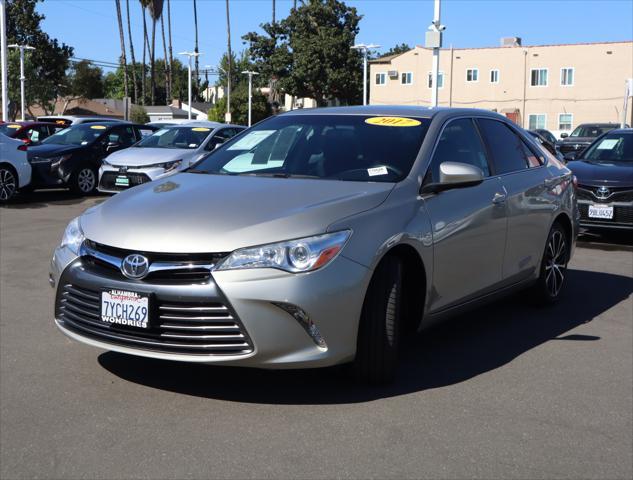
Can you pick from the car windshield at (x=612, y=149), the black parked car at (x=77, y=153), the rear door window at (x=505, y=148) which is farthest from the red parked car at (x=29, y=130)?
the rear door window at (x=505, y=148)

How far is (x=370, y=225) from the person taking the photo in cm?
430

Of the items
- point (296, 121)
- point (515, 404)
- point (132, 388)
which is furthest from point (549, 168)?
point (132, 388)

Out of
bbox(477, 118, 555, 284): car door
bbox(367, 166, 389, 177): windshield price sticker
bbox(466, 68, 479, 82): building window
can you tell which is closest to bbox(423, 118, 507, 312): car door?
bbox(477, 118, 555, 284): car door

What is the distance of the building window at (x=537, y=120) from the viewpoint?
5928 cm

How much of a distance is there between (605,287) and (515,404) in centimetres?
397

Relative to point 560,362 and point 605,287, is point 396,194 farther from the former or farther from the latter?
point 605,287

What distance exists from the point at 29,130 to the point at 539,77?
47.6m

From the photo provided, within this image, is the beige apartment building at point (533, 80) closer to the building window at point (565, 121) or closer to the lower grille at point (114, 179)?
the building window at point (565, 121)

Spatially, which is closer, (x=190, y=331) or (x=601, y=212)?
(x=190, y=331)

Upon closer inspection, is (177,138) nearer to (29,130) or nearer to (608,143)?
(29,130)

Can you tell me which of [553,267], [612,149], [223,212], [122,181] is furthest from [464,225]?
[122,181]

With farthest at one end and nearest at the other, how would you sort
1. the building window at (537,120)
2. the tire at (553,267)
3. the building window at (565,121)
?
the building window at (537,120), the building window at (565,121), the tire at (553,267)

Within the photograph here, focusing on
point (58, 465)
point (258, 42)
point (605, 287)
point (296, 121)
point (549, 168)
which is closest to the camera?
point (58, 465)

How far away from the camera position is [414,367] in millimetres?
5020
